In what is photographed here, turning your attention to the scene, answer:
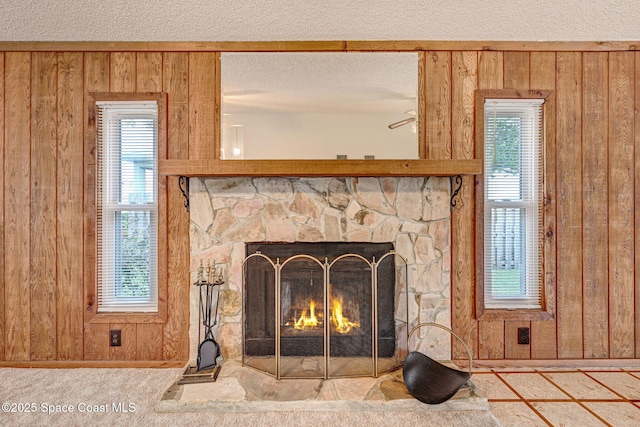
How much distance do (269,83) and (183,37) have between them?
672 millimetres

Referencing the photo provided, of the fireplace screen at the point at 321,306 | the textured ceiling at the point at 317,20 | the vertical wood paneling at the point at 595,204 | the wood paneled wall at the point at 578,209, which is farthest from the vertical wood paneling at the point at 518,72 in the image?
the fireplace screen at the point at 321,306

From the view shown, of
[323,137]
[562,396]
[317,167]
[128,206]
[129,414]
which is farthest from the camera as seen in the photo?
[128,206]

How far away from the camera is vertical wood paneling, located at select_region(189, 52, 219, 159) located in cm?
259

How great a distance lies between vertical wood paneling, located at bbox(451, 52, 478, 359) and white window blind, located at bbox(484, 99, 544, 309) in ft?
0.42

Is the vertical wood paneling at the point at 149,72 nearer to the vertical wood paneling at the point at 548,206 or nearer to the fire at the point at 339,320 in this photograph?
the fire at the point at 339,320

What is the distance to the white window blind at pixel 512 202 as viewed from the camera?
103 inches

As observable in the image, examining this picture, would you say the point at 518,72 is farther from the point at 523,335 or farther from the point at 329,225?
the point at 523,335

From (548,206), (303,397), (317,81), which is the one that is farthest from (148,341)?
(548,206)

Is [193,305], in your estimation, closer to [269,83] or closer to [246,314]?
[246,314]

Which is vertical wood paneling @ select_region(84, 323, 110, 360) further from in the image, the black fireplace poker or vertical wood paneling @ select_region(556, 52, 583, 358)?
vertical wood paneling @ select_region(556, 52, 583, 358)

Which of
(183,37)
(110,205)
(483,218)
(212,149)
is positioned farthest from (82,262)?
(483,218)

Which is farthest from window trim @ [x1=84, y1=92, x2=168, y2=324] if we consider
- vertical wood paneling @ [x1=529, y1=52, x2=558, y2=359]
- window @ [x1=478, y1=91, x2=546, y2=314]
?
vertical wood paneling @ [x1=529, y1=52, x2=558, y2=359]

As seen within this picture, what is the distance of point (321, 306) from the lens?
8.18 ft

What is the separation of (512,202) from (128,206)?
279cm
